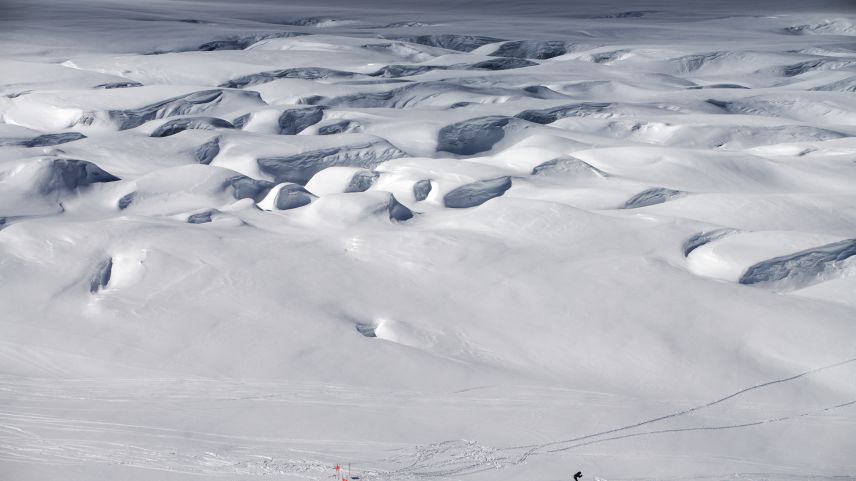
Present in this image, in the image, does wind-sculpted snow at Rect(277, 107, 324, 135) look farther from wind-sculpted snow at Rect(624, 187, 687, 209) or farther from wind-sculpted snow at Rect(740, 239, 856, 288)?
wind-sculpted snow at Rect(740, 239, 856, 288)

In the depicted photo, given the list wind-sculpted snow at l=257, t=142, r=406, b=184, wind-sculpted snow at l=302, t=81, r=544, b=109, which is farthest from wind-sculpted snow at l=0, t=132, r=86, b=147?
wind-sculpted snow at l=302, t=81, r=544, b=109

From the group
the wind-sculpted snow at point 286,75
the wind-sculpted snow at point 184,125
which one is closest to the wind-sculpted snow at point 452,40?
the wind-sculpted snow at point 286,75

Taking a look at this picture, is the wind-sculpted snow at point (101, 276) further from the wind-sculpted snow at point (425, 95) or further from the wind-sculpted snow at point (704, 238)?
the wind-sculpted snow at point (425, 95)

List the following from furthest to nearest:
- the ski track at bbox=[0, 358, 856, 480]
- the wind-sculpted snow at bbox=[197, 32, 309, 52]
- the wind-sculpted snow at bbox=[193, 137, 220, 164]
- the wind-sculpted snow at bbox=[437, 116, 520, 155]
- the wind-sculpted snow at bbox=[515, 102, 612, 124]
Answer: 1. the wind-sculpted snow at bbox=[197, 32, 309, 52]
2. the wind-sculpted snow at bbox=[515, 102, 612, 124]
3. the wind-sculpted snow at bbox=[437, 116, 520, 155]
4. the wind-sculpted snow at bbox=[193, 137, 220, 164]
5. the ski track at bbox=[0, 358, 856, 480]

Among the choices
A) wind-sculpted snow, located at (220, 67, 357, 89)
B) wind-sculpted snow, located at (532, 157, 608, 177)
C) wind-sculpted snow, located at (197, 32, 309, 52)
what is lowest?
wind-sculpted snow, located at (532, 157, 608, 177)

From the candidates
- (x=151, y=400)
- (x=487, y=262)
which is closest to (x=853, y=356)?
(x=487, y=262)

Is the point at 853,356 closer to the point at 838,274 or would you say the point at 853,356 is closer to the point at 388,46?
the point at 838,274
